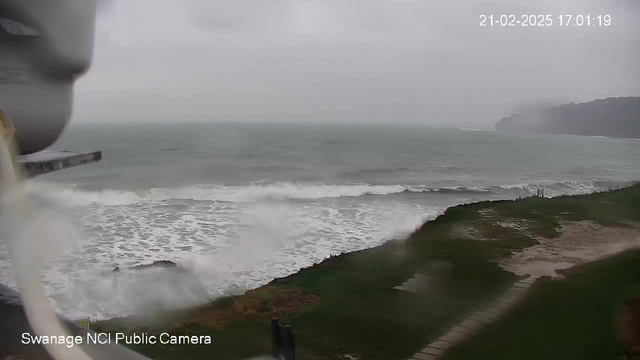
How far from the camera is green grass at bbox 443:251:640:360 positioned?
498 centimetres

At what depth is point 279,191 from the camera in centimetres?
1950

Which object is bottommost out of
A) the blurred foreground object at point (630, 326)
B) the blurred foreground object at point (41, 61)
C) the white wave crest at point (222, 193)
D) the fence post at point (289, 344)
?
the blurred foreground object at point (630, 326)

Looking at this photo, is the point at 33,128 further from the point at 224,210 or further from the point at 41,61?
the point at 224,210

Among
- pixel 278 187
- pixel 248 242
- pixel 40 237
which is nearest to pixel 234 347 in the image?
pixel 40 237

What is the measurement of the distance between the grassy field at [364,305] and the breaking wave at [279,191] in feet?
28.3

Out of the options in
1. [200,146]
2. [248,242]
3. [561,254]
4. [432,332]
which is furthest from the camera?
[200,146]

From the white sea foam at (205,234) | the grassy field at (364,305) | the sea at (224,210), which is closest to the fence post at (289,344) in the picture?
the sea at (224,210)

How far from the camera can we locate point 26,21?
1.72 m

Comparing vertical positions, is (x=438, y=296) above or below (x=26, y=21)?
below

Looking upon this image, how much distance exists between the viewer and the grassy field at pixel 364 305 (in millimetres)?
5406

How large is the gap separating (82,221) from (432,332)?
1061 centimetres

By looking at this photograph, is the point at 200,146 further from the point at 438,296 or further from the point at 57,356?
the point at 57,356

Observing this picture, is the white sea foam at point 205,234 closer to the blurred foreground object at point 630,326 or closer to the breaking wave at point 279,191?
the breaking wave at point 279,191

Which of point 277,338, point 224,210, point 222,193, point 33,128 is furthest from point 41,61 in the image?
point 222,193
